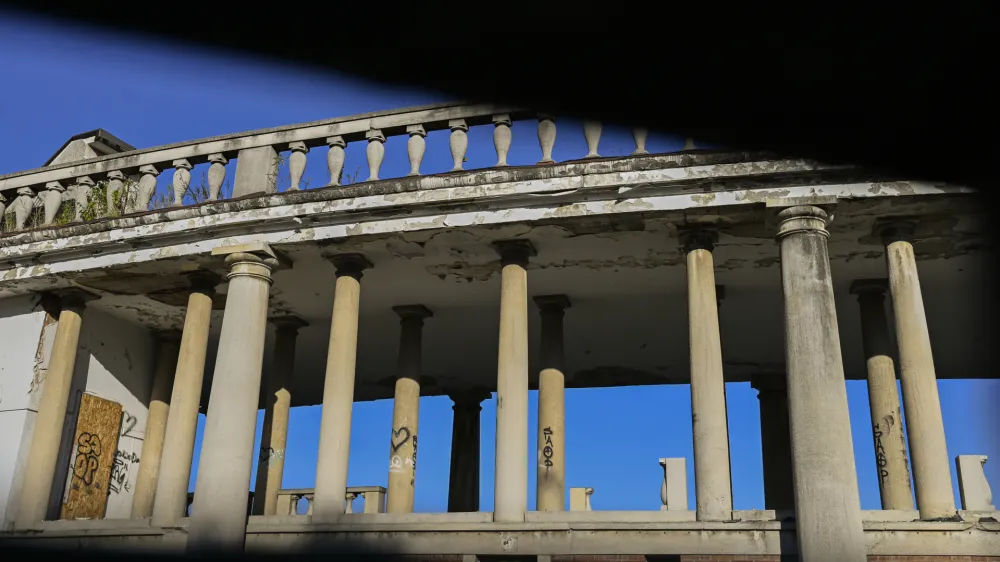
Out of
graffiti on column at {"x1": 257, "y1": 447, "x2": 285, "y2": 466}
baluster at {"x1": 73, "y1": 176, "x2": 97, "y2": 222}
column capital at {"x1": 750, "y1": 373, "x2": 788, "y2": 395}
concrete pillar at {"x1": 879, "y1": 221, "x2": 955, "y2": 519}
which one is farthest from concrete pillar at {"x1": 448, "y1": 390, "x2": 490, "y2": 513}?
concrete pillar at {"x1": 879, "y1": 221, "x2": 955, "y2": 519}

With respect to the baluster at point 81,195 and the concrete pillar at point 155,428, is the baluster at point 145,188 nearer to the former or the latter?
the baluster at point 81,195

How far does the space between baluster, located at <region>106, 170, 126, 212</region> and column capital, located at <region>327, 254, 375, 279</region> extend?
393cm

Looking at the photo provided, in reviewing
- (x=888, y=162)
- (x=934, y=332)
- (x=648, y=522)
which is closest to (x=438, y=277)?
(x=648, y=522)

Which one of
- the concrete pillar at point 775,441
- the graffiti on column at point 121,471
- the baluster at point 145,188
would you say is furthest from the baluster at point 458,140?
the graffiti on column at point 121,471

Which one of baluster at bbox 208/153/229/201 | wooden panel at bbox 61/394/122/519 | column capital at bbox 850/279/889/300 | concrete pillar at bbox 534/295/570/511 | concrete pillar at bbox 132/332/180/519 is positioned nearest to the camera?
concrete pillar at bbox 534/295/570/511

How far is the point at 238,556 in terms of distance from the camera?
11.6 m

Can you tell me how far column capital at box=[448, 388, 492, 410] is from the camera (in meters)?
21.6

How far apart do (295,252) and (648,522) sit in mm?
6739

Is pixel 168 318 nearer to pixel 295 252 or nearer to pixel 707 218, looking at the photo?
pixel 295 252

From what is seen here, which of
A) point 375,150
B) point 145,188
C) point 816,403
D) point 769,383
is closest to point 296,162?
point 375,150

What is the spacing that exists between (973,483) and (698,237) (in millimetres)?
4968

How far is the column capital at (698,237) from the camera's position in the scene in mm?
12273

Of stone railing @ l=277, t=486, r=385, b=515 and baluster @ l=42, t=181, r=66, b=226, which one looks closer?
baluster @ l=42, t=181, r=66, b=226

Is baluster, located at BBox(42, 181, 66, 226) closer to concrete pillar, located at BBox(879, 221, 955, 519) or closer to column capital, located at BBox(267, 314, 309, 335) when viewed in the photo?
column capital, located at BBox(267, 314, 309, 335)
